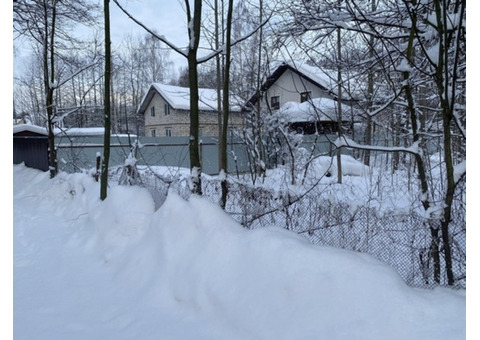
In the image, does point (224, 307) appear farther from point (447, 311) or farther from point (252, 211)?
point (252, 211)

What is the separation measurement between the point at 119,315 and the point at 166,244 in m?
0.86

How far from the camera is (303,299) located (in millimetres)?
2295

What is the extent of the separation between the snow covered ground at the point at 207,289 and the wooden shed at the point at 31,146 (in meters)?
7.67

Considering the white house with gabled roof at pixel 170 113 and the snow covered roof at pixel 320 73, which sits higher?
the white house with gabled roof at pixel 170 113

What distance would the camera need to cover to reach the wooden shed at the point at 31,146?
11.2m

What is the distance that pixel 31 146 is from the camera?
38.8ft

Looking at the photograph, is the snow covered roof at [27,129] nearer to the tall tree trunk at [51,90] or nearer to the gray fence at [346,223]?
the tall tree trunk at [51,90]

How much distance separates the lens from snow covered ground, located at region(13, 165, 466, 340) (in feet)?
6.66

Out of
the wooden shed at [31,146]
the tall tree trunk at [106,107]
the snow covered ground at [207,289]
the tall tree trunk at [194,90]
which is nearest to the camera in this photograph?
the snow covered ground at [207,289]

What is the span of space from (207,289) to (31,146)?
11.7 meters

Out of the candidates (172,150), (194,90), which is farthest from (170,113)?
(194,90)

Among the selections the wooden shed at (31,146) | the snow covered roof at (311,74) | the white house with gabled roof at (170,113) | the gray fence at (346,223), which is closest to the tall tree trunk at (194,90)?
the gray fence at (346,223)

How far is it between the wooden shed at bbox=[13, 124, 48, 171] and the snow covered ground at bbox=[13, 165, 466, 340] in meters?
7.67

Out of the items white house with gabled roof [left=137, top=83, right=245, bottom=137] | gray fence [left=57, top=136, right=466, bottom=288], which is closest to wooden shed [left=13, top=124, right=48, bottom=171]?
gray fence [left=57, top=136, right=466, bottom=288]
